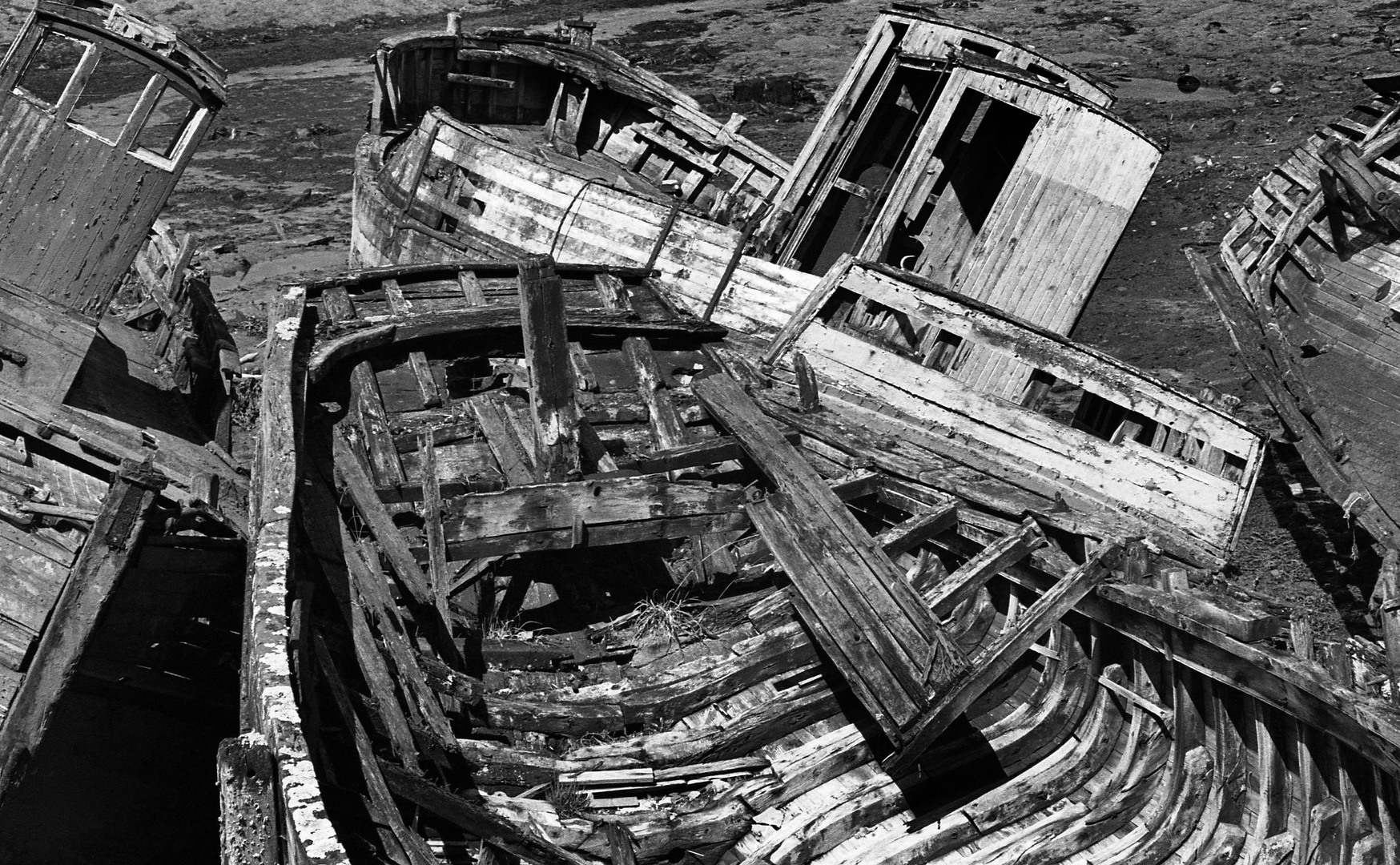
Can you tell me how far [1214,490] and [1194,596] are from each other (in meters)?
1.54

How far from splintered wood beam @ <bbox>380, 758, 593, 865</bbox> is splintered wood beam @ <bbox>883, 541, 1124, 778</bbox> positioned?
5.84 ft

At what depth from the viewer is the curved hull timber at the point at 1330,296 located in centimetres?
1019

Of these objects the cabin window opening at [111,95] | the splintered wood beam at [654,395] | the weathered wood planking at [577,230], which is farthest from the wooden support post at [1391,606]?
the cabin window opening at [111,95]

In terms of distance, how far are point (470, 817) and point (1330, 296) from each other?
892 centimetres

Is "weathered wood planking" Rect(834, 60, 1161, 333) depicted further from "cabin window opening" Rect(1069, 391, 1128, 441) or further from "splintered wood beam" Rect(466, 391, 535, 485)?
"splintered wood beam" Rect(466, 391, 535, 485)

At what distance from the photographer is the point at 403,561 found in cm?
731

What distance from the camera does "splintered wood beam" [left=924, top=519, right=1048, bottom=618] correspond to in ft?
24.8

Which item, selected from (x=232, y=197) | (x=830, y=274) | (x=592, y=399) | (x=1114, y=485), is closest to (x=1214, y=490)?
(x=1114, y=485)

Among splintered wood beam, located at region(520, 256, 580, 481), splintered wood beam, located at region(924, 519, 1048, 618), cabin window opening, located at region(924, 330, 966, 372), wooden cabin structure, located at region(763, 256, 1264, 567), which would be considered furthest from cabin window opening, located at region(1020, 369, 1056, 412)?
splintered wood beam, located at region(520, 256, 580, 481)

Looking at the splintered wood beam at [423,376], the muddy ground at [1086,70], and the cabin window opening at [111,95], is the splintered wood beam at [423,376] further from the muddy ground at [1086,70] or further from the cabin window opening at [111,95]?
the cabin window opening at [111,95]

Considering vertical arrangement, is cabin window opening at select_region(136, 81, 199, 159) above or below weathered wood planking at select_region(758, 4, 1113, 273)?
above

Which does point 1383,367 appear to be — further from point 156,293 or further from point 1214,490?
point 156,293

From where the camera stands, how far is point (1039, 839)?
7.21m

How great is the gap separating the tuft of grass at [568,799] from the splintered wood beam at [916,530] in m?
2.21
